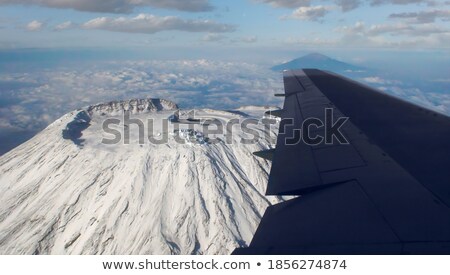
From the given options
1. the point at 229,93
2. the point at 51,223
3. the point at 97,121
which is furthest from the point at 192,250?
the point at 229,93

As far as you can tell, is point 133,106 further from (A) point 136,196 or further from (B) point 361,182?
(B) point 361,182

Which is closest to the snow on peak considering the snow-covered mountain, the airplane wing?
the snow-covered mountain

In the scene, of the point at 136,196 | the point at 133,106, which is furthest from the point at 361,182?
the point at 133,106

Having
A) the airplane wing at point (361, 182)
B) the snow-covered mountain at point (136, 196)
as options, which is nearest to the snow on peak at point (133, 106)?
the snow-covered mountain at point (136, 196)

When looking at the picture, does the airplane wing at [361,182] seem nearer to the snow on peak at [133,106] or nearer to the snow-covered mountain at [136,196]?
the snow-covered mountain at [136,196]

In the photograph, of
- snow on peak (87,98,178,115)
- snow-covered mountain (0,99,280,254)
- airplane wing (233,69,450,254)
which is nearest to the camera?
airplane wing (233,69,450,254)

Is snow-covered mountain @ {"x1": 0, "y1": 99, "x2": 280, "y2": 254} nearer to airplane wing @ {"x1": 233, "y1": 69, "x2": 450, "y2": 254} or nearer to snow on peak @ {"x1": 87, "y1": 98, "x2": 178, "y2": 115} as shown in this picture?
snow on peak @ {"x1": 87, "y1": 98, "x2": 178, "y2": 115}

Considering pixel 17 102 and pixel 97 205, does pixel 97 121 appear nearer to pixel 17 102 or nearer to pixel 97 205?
pixel 97 205
